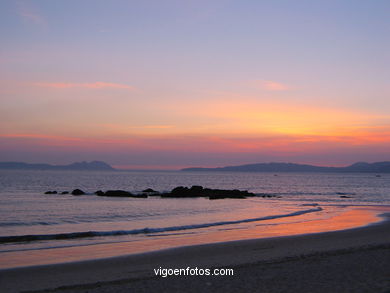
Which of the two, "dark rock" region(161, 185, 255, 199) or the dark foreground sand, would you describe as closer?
the dark foreground sand

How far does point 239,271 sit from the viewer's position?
11.8 m

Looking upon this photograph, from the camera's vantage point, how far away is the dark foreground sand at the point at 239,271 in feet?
32.2

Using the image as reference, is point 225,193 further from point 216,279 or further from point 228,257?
point 216,279

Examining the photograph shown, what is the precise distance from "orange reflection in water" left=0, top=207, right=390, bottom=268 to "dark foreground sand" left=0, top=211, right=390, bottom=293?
1169mm

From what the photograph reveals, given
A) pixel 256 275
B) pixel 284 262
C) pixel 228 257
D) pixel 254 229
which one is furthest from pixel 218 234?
pixel 256 275

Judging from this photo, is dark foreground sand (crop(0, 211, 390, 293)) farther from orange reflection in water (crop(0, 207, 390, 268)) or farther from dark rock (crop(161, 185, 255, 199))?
dark rock (crop(161, 185, 255, 199))

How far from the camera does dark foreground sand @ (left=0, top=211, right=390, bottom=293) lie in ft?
32.2

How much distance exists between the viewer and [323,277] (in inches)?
416

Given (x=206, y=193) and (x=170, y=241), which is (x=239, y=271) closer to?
(x=170, y=241)

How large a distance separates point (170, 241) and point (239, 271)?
746 cm

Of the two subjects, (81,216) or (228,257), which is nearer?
(228,257)

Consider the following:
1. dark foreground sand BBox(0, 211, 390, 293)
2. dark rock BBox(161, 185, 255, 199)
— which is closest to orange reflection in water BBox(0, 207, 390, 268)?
dark foreground sand BBox(0, 211, 390, 293)

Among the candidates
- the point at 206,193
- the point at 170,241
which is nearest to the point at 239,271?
the point at 170,241

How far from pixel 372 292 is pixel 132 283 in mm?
5881
